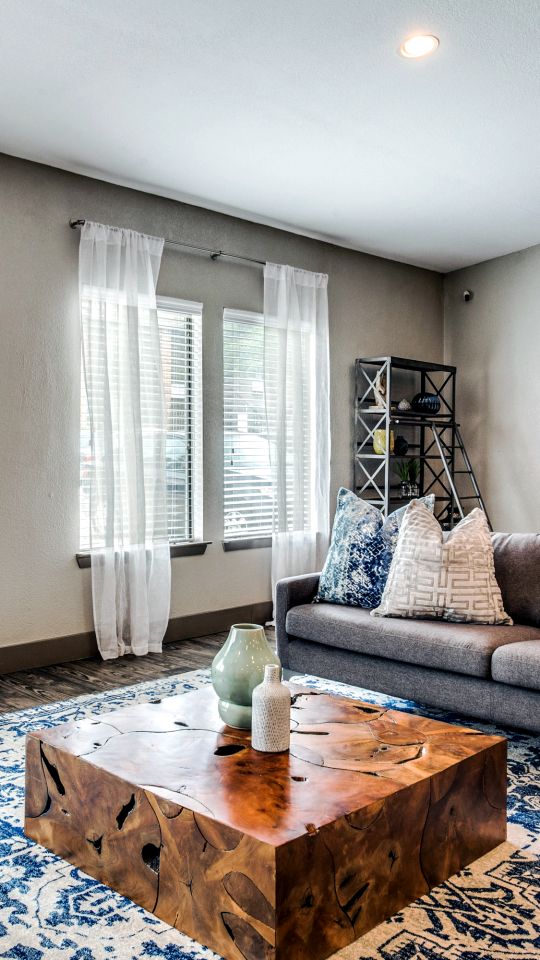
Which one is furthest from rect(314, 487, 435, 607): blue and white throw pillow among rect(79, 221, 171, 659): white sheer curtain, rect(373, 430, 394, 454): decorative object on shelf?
rect(373, 430, 394, 454): decorative object on shelf

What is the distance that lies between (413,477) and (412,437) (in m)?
0.52

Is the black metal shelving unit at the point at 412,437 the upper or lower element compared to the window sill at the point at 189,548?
upper

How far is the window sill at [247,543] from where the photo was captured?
16.4ft

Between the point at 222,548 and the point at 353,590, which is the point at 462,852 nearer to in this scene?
the point at 353,590

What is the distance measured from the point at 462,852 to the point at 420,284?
5139mm

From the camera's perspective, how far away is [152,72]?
3207mm

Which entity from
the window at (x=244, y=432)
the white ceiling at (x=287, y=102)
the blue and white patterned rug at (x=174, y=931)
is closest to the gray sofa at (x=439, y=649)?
the blue and white patterned rug at (x=174, y=931)

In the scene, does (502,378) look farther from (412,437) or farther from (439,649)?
(439,649)

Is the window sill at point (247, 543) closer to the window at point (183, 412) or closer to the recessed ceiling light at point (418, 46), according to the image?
the window at point (183, 412)

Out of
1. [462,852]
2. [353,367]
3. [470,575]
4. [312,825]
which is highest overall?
[353,367]

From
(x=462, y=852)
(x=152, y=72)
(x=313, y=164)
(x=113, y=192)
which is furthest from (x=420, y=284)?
(x=462, y=852)

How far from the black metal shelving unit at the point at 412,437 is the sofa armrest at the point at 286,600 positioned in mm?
1901

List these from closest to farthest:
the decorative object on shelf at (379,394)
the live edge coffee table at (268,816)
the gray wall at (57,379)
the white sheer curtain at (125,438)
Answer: the live edge coffee table at (268,816) < the gray wall at (57,379) < the white sheer curtain at (125,438) < the decorative object on shelf at (379,394)

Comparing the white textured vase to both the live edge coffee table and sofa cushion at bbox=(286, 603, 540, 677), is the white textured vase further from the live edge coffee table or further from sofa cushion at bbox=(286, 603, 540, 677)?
sofa cushion at bbox=(286, 603, 540, 677)
